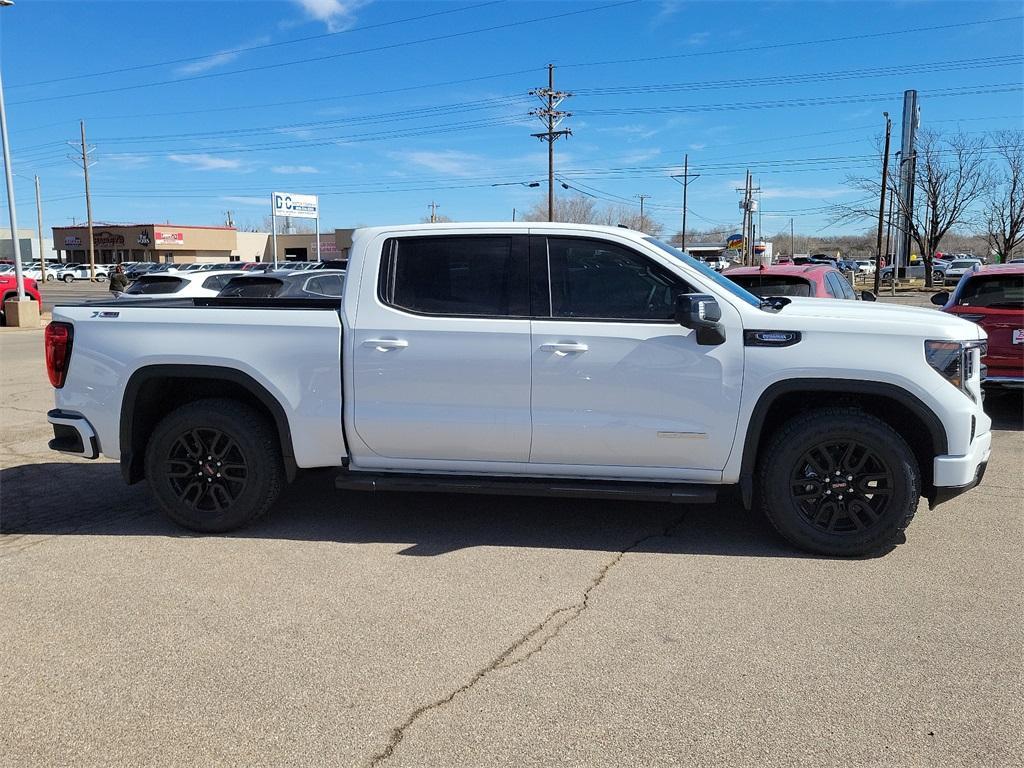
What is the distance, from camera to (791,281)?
8422 millimetres

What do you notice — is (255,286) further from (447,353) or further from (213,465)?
(447,353)

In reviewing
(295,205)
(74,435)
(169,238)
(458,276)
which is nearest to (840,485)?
(458,276)

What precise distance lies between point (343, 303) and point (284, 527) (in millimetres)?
1555

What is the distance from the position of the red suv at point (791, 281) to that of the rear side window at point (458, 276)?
3.94 meters

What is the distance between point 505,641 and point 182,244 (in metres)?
93.2

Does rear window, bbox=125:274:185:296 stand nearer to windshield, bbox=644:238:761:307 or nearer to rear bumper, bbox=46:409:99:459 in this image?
rear bumper, bbox=46:409:99:459

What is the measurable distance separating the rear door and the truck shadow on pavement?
59cm

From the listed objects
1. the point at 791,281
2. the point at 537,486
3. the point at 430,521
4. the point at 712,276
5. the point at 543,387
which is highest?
the point at 712,276

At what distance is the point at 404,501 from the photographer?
5.91 m

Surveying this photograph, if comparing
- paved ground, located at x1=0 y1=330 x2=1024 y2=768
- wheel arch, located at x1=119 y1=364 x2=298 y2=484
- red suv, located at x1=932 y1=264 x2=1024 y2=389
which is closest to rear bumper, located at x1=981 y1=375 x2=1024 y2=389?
red suv, located at x1=932 y1=264 x2=1024 y2=389

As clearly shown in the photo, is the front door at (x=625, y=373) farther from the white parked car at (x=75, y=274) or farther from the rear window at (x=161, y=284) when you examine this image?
the white parked car at (x=75, y=274)

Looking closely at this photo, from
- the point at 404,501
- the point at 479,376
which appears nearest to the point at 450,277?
the point at 479,376

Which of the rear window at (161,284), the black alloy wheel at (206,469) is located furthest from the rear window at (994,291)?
the rear window at (161,284)

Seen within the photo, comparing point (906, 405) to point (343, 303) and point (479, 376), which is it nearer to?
point (479, 376)
